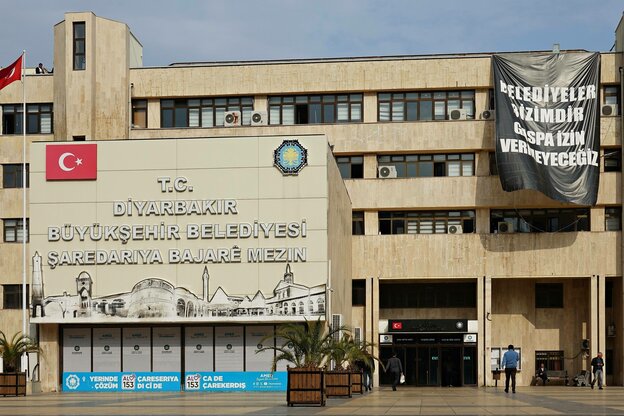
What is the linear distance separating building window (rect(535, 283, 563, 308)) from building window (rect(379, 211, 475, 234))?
548 centimetres

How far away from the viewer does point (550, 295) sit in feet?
200

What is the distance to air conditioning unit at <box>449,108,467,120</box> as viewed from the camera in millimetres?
59062

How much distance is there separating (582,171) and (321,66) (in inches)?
584

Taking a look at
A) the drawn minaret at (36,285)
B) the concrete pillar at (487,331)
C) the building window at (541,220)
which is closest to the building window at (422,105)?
the building window at (541,220)

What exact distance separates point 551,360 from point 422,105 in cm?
1548

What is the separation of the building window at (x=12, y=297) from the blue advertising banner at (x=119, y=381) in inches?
575

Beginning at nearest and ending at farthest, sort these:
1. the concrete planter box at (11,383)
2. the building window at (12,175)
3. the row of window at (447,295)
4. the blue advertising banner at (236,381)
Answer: the concrete planter box at (11,383) < the blue advertising banner at (236,381) < the row of window at (447,295) < the building window at (12,175)

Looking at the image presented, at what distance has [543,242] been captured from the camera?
58.3 m

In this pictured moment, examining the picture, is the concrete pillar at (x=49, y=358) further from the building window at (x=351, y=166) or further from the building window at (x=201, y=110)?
the building window at (x=351, y=166)

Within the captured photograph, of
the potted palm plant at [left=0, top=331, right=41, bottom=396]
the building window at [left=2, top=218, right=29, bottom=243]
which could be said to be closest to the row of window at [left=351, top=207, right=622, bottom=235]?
the building window at [left=2, top=218, right=29, bottom=243]

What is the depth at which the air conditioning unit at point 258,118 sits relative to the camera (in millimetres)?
59781

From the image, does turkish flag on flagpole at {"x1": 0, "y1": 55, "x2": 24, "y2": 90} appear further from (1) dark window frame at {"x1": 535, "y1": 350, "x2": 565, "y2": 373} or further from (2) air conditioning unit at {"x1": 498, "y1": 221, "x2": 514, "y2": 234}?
(1) dark window frame at {"x1": 535, "y1": 350, "x2": 565, "y2": 373}

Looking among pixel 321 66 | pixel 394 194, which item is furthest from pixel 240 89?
pixel 394 194

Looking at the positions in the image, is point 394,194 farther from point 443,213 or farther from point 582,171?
point 582,171
